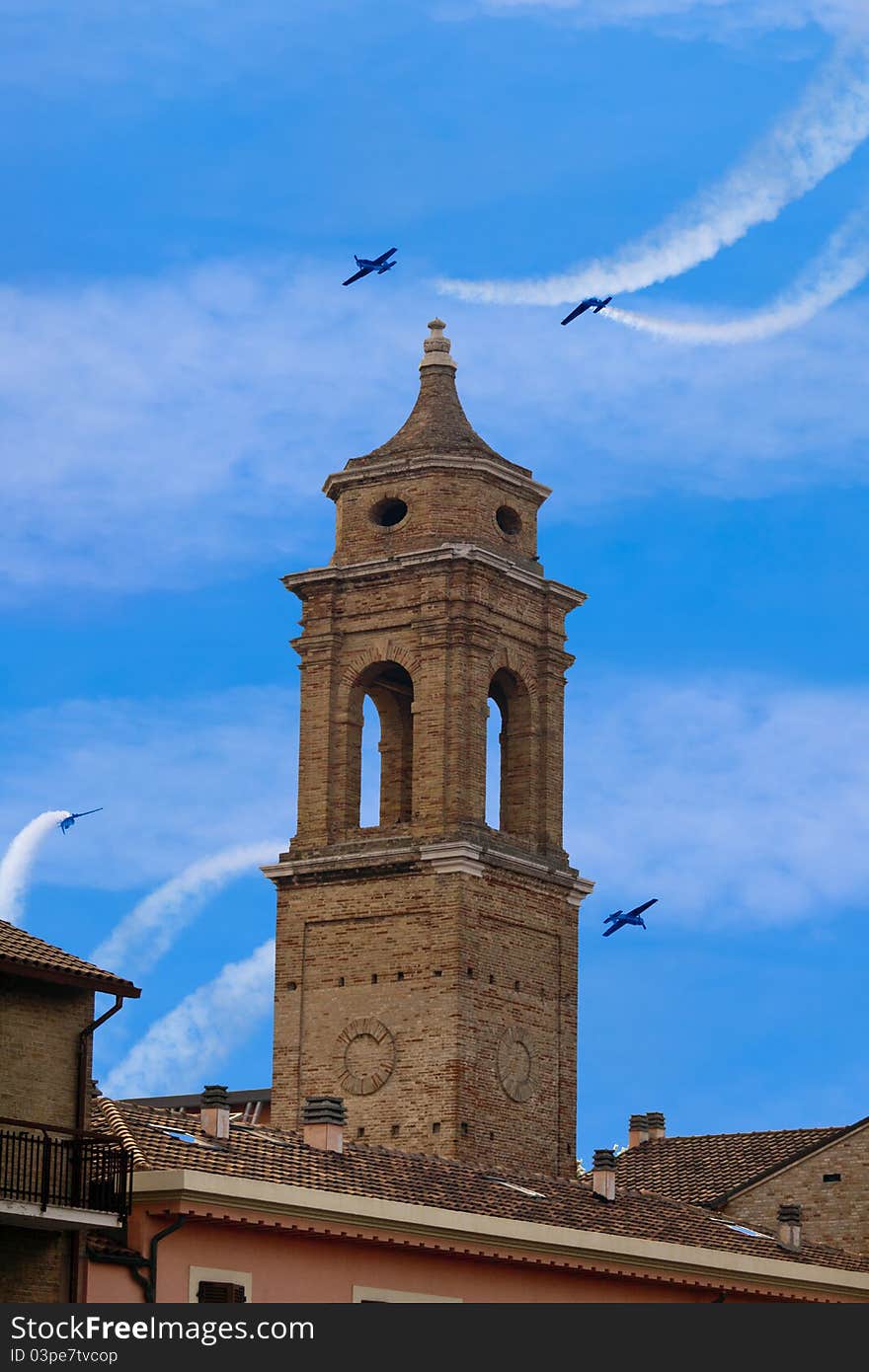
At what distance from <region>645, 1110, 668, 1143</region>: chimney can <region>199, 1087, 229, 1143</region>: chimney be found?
25838 mm

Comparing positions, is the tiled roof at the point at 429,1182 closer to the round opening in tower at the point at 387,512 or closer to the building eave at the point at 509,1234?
the building eave at the point at 509,1234

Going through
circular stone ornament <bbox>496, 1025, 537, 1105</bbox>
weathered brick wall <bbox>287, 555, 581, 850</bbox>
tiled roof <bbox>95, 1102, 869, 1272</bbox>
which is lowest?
tiled roof <bbox>95, 1102, 869, 1272</bbox>

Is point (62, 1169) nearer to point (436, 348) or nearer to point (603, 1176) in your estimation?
point (603, 1176)

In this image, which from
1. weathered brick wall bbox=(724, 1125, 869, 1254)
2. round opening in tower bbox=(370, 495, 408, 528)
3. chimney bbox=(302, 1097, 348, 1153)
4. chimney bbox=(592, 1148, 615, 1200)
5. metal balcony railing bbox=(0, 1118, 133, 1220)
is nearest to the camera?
metal balcony railing bbox=(0, 1118, 133, 1220)

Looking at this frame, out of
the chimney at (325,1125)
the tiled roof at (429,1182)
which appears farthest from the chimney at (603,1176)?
the chimney at (325,1125)

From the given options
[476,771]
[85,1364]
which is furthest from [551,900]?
[85,1364]

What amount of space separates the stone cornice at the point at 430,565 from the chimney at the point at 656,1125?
1246 cm

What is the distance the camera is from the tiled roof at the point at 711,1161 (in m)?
71.0

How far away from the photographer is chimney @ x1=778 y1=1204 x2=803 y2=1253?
65.2 meters


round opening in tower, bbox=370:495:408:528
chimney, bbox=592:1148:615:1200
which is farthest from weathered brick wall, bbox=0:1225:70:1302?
round opening in tower, bbox=370:495:408:528

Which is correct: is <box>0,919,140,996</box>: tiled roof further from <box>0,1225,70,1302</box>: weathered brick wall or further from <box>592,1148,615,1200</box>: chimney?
<box>592,1148,615,1200</box>: chimney

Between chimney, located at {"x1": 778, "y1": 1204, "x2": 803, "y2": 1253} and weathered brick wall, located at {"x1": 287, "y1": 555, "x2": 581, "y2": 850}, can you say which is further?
weathered brick wall, located at {"x1": 287, "y1": 555, "x2": 581, "y2": 850}

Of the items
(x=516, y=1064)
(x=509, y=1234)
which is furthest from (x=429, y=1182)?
(x=516, y=1064)

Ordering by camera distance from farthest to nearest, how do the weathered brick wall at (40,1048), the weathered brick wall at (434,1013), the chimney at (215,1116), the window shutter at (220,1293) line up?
the weathered brick wall at (434,1013), the chimney at (215,1116), the window shutter at (220,1293), the weathered brick wall at (40,1048)
